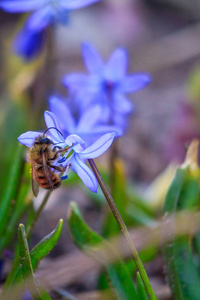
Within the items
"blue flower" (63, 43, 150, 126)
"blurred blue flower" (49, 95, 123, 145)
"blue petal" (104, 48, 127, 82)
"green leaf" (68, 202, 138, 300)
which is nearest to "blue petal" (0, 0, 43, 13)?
"blue flower" (63, 43, 150, 126)

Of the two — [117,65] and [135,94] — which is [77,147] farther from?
[135,94]

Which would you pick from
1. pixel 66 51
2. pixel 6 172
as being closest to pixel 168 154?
pixel 6 172

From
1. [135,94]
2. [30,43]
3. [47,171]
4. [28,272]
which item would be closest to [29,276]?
[28,272]

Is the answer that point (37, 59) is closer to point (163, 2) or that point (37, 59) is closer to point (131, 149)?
point (131, 149)

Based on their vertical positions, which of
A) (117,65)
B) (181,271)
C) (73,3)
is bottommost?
(181,271)

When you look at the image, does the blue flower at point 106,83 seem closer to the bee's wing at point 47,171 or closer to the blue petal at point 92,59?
the blue petal at point 92,59

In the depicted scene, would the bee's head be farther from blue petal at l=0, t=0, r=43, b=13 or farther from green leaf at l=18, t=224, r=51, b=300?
blue petal at l=0, t=0, r=43, b=13
